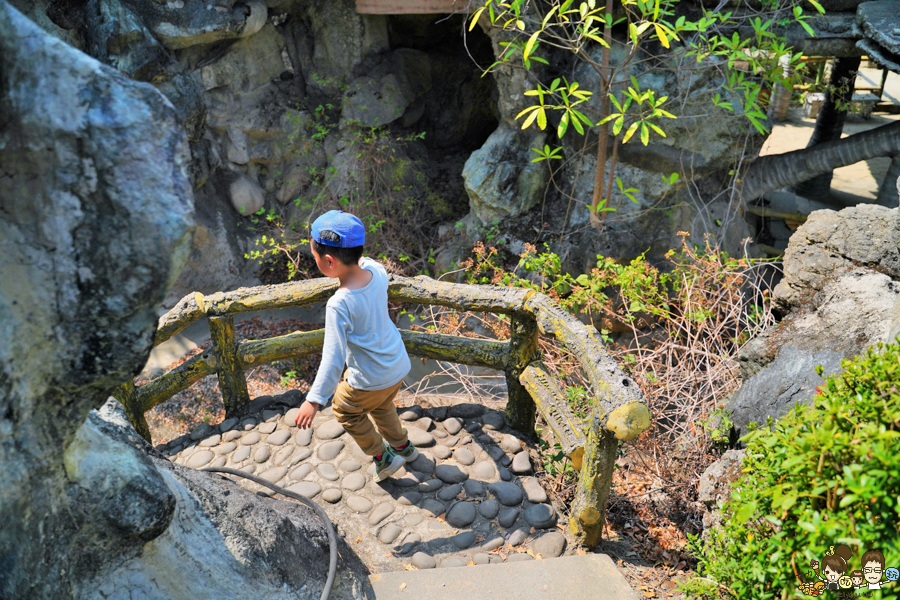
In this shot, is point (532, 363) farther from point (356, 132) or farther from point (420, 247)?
point (356, 132)

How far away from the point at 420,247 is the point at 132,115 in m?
7.02

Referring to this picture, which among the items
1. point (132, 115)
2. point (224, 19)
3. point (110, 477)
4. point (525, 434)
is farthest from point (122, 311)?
point (224, 19)

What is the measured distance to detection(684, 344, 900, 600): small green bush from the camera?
133 centimetres

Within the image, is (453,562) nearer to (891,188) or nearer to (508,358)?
(508,358)

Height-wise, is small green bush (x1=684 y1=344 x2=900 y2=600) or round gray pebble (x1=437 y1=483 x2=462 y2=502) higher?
small green bush (x1=684 y1=344 x2=900 y2=600)

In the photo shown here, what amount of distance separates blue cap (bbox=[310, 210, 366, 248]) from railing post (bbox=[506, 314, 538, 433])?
3.56 feet

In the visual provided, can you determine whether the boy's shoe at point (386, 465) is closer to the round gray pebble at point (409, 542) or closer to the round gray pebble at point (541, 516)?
the round gray pebble at point (409, 542)

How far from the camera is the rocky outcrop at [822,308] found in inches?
113

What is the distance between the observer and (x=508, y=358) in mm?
3451

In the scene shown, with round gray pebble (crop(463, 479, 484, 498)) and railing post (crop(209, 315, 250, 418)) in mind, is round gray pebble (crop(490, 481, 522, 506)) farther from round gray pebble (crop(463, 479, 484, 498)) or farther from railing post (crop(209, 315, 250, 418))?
railing post (crop(209, 315, 250, 418))

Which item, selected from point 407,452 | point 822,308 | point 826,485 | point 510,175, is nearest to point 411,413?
point 407,452

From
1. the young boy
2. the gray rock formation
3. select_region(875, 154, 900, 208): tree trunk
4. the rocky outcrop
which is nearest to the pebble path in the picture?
the young boy

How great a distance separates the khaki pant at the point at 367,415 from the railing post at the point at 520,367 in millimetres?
686

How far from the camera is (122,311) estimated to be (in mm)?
1314
